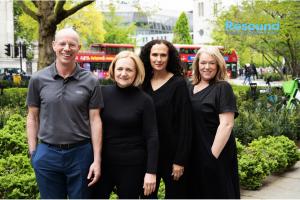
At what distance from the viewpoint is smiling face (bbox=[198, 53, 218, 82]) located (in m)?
4.11

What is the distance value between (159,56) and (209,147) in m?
0.87

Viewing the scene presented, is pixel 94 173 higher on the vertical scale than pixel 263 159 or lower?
higher

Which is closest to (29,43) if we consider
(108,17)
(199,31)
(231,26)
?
(108,17)

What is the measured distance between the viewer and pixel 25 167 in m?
5.96

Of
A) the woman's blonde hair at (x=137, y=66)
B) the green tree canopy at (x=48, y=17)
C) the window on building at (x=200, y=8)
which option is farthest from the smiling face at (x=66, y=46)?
the window on building at (x=200, y=8)

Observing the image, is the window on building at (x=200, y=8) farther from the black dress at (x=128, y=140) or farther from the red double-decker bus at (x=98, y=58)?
the black dress at (x=128, y=140)

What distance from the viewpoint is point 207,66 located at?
13.5 ft

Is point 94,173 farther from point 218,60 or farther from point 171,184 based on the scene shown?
point 218,60

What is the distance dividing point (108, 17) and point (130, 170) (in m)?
55.8

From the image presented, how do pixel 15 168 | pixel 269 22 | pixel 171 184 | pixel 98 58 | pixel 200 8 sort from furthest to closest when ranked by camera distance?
pixel 200 8, pixel 98 58, pixel 269 22, pixel 15 168, pixel 171 184

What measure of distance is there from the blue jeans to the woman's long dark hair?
0.82 m

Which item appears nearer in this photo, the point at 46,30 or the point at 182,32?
the point at 46,30

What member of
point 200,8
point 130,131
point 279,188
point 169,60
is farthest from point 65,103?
point 200,8

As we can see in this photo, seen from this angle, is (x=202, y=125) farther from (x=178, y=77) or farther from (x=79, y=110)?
(x=79, y=110)
